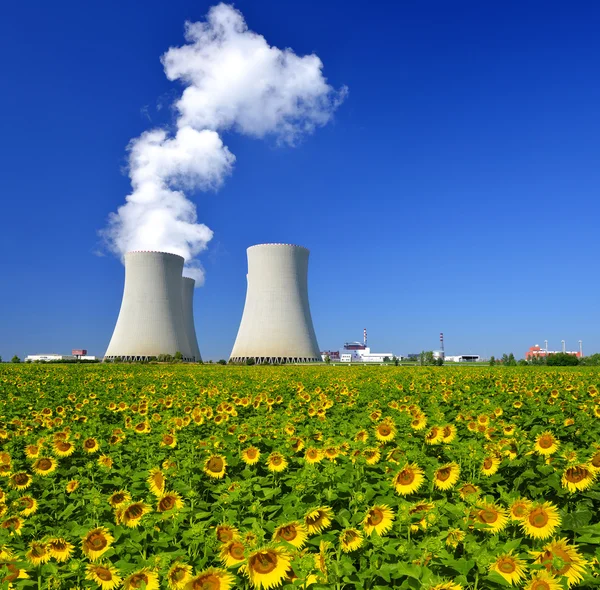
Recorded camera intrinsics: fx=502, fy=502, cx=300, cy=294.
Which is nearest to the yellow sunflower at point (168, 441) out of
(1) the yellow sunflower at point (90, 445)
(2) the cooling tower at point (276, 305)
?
(1) the yellow sunflower at point (90, 445)

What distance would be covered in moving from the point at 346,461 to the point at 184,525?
80 centimetres

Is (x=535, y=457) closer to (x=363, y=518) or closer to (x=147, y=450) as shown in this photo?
(x=363, y=518)

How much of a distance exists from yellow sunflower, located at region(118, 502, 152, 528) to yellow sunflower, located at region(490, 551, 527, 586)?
3.88 feet

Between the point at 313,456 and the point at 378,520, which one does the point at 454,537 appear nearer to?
the point at 378,520

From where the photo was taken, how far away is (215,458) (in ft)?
8.11

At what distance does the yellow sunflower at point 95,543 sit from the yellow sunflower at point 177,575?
17.9 inches

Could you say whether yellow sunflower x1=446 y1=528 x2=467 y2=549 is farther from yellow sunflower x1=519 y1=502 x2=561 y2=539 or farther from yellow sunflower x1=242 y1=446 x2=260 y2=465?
yellow sunflower x1=242 y1=446 x2=260 y2=465

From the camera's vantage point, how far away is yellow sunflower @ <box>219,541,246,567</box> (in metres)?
1.36

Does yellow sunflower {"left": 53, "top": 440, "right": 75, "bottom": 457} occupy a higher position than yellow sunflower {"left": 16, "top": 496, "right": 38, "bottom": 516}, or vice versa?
yellow sunflower {"left": 53, "top": 440, "right": 75, "bottom": 457}

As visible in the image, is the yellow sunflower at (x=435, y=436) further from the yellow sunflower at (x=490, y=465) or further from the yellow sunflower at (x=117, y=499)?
the yellow sunflower at (x=117, y=499)

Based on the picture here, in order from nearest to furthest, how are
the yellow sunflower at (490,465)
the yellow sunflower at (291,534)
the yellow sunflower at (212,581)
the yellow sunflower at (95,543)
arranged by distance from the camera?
the yellow sunflower at (212,581) → the yellow sunflower at (291,534) → the yellow sunflower at (95,543) → the yellow sunflower at (490,465)

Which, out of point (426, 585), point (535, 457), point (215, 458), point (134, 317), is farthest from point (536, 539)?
point (134, 317)

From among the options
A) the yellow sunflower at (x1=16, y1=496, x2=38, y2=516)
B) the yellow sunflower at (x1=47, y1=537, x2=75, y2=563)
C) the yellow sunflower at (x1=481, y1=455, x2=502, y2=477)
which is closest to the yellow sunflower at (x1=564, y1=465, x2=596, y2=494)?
the yellow sunflower at (x1=481, y1=455, x2=502, y2=477)

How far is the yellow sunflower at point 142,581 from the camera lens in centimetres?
132
